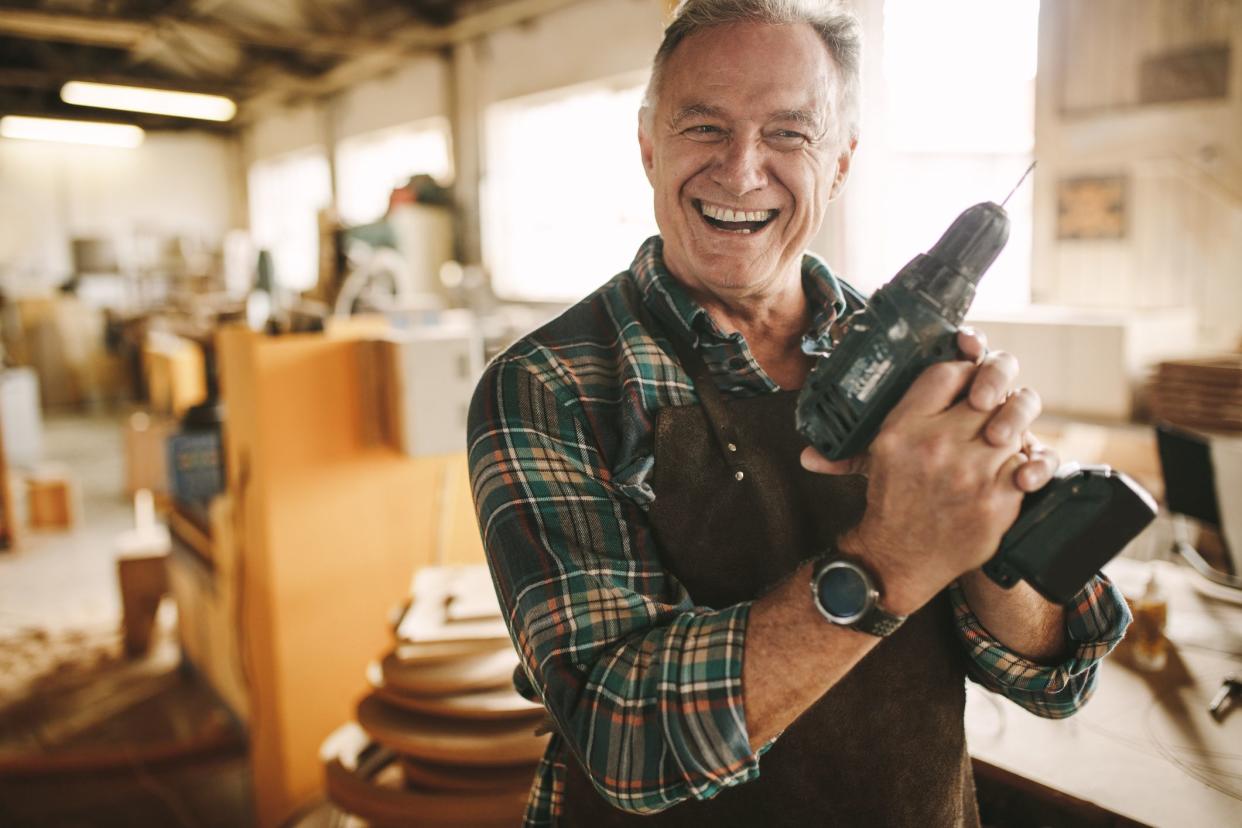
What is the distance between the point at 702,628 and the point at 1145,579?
1678 millimetres

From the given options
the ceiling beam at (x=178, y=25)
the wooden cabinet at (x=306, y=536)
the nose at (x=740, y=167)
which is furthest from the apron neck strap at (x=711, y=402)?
the ceiling beam at (x=178, y=25)

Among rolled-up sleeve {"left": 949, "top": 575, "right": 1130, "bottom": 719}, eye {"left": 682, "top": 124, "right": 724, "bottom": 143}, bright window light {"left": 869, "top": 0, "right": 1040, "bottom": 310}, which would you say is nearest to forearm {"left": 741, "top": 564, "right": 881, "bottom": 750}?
rolled-up sleeve {"left": 949, "top": 575, "right": 1130, "bottom": 719}

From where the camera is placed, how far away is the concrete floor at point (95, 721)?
10.0ft

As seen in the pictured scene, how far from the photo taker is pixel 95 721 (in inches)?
138

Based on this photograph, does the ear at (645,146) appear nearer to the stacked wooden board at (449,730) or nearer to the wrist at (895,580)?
the wrist at (895,580)

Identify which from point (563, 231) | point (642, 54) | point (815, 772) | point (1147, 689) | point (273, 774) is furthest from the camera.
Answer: point (563, 231)

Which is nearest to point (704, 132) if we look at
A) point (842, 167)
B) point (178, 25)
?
point (842, 167)

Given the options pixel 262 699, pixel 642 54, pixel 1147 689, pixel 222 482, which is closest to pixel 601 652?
pixel 1147 689

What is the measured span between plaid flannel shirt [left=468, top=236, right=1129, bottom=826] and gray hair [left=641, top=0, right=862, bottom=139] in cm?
26

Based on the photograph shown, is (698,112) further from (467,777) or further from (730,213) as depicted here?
(467,777)

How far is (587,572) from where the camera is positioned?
0.95 m

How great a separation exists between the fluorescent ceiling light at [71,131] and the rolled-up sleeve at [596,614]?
1220 centimetres

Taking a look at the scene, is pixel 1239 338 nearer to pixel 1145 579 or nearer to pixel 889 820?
pixel 1145 579

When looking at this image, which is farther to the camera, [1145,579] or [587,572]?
A: [1145,579]
